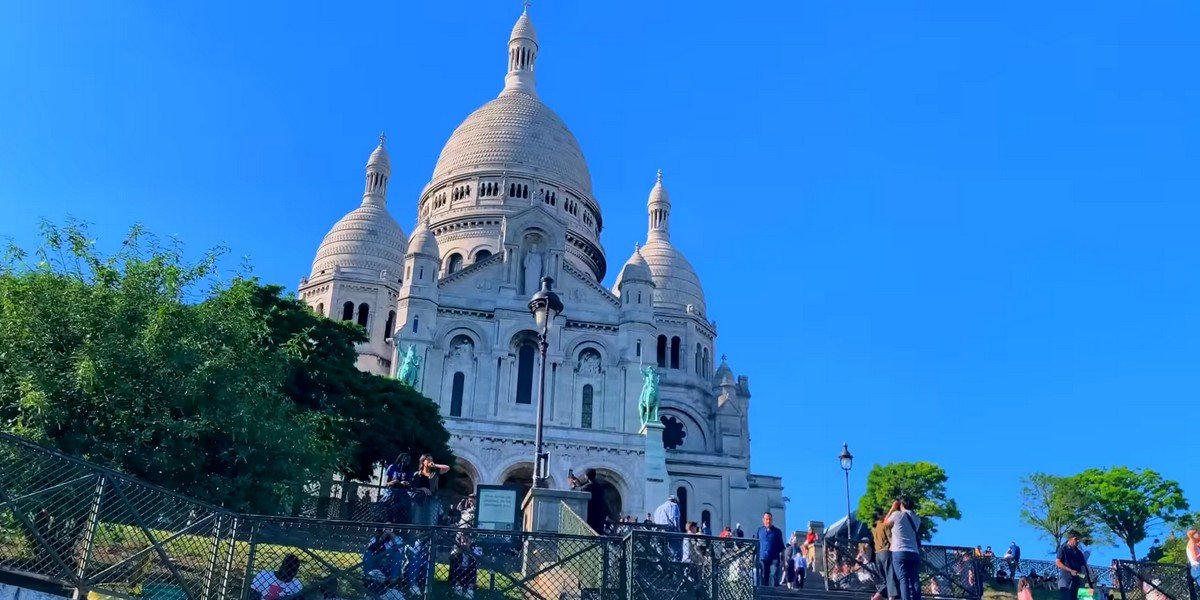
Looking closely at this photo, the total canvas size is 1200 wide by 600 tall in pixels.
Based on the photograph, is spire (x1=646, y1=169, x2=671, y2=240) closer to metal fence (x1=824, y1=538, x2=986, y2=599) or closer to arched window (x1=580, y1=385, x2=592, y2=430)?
arched window (x1=580, y1=385, x2=592, y2=430)

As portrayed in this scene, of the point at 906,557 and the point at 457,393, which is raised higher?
the point at 457,393

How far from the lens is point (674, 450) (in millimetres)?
51844

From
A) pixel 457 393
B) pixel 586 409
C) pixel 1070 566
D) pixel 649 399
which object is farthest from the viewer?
pixel 586 409

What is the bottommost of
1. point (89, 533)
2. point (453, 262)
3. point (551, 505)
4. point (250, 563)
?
point (250, 563)

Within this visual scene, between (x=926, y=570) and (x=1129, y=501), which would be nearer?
(x=926, y=570)

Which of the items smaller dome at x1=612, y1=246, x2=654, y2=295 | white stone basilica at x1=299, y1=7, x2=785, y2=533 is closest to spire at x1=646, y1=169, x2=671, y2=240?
white stone basilica at x1=299, y1=7, x2=785, y2=533

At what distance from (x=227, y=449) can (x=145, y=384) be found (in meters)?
1.82

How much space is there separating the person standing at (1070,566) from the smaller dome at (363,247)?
43.8 m

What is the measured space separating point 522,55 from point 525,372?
32.9 meters

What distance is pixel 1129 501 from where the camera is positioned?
187ft

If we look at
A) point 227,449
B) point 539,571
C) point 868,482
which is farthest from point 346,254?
point 539,571

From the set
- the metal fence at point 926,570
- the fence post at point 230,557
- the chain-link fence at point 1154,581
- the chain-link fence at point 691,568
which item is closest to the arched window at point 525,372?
the metal fence at point 926,570

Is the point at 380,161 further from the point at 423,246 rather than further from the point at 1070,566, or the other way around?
the point at 1070,566

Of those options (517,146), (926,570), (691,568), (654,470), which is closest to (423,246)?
(654,470)
